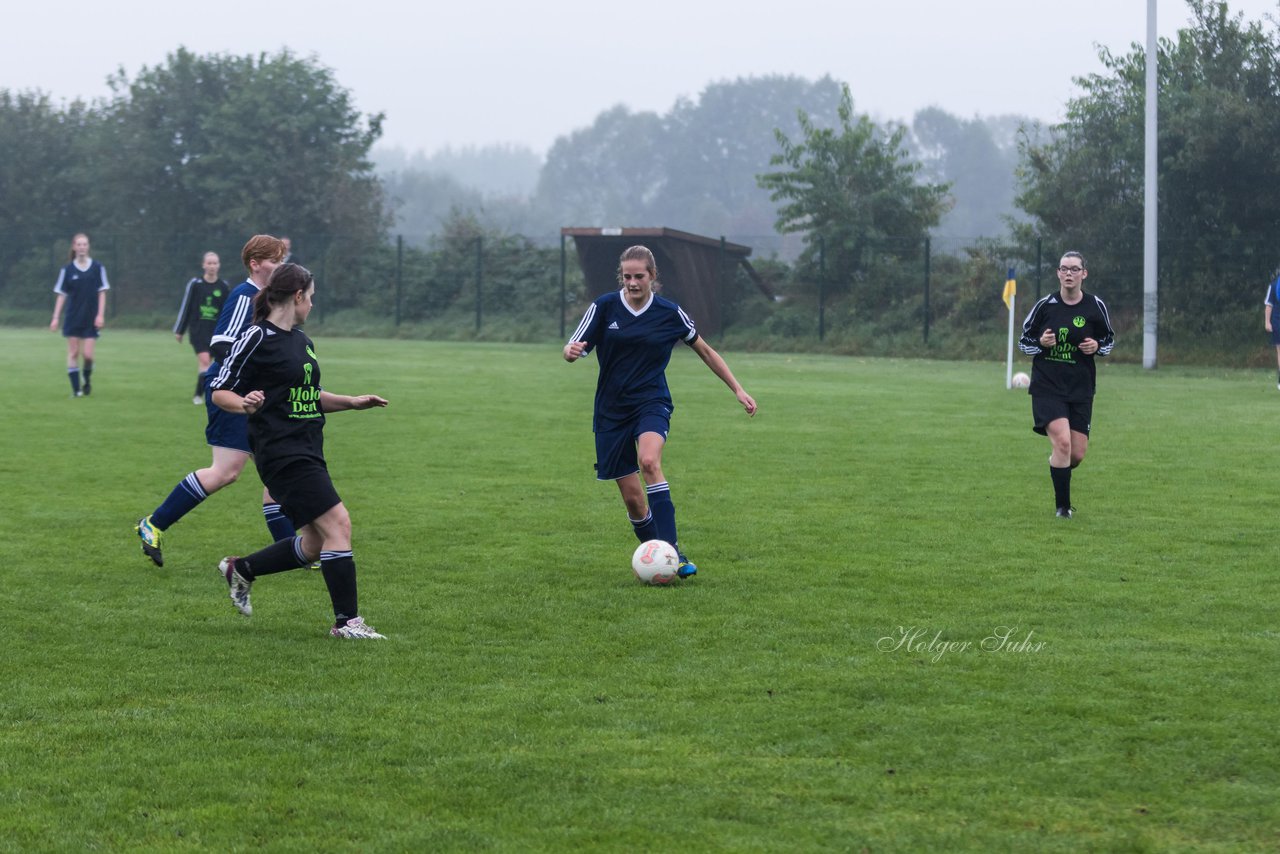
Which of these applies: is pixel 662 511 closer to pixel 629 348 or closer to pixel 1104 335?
pixel 629 348

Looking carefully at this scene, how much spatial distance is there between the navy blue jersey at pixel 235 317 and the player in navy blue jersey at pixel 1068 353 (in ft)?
17.1

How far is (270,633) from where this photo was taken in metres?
6.63

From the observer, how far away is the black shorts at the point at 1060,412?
10.3m

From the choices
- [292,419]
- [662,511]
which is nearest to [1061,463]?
[662,511]

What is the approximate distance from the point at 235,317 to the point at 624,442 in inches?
82.4

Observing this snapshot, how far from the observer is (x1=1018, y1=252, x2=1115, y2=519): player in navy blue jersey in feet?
33.6

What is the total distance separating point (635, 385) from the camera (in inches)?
320

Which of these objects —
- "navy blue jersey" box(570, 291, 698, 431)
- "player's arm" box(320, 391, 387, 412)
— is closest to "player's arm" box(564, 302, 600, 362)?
"navy blue jersey" box(570, 291, 698, 431)

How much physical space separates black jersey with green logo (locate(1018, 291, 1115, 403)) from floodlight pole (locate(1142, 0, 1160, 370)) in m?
18.3

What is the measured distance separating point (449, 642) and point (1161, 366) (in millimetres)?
25501

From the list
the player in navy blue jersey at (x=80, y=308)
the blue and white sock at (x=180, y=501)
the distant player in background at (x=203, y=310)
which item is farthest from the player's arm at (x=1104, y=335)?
the player in navy blue jersey at (x=80, y=308)

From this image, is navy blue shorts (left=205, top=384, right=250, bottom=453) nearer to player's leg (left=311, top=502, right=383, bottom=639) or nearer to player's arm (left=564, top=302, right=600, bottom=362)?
player's arm (left=564, top=302, right=600, bottom=362)

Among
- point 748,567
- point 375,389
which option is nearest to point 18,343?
point 375,389

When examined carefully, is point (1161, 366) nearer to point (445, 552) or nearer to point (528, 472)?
point (528, 472)
